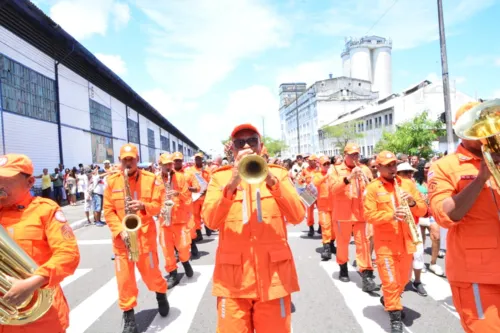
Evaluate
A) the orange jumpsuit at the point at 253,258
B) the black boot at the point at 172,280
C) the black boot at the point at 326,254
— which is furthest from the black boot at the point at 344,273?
the orange jumpsuit at the point at 253,258

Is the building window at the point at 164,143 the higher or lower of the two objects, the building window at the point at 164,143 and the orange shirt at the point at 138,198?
the higher

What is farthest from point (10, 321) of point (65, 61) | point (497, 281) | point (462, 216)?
point (65, 61)

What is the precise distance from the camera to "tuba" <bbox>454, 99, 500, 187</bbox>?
2115mm

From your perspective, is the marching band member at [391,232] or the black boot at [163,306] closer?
the marching band member at [391,232]

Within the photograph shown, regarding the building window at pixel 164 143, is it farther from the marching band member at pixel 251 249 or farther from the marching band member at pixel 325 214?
the marching band member at pixel 251 249

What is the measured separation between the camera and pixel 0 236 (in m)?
2.26

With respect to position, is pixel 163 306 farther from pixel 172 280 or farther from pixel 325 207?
pixel 325 207

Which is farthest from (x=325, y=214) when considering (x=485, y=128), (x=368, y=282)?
(x=485, y=128)

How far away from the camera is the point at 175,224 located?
20.8 ft

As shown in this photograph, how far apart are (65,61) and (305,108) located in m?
72.3

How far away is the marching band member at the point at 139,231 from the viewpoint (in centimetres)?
425

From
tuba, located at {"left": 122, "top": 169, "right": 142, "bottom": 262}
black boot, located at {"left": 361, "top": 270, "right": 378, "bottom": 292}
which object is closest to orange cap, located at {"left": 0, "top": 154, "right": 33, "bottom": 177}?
tuba, located at {"left": 122, "top": 169, "right": 142, "bottom": 262}

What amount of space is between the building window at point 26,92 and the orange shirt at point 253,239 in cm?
1468

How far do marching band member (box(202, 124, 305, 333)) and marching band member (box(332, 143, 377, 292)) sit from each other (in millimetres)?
3049
